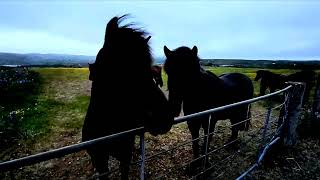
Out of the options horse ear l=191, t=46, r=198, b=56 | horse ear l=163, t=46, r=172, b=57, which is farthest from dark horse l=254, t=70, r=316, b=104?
horse ear l=163, t=46, r=172, b=57

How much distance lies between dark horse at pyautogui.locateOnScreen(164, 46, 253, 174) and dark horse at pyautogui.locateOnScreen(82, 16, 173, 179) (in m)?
0.89

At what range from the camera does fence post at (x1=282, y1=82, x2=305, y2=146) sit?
6.28 m

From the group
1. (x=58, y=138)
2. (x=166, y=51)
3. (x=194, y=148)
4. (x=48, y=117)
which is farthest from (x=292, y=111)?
(x=48, y=117)

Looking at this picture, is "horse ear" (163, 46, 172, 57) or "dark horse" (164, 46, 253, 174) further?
"horse ear" (163, 46, 172, 57)

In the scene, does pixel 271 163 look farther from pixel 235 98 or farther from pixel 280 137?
pixel 235 98

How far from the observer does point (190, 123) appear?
5.89m

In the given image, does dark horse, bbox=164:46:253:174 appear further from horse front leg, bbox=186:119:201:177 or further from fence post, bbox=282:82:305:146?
fence post, bbox=282:82:305:146

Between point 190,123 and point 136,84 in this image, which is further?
point 190,123

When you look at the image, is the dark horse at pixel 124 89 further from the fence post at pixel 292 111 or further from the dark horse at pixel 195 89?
the fence post at pixel 292 111

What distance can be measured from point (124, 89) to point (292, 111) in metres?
5.22

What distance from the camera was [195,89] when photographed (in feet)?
18.1

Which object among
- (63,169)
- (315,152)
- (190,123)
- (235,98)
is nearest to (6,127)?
(63,169)

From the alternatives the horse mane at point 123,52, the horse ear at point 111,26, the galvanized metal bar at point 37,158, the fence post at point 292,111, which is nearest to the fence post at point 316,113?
the fence post at point 292,111

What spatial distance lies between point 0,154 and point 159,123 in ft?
23.2
